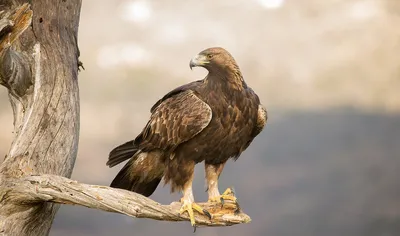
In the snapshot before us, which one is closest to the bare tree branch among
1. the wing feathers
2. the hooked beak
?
the wing feathers

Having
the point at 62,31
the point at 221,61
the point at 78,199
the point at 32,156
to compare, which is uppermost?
the point at 62,31

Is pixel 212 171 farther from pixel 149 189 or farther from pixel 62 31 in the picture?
pixel 62 31

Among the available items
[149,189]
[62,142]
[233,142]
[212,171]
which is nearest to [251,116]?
[233,142]

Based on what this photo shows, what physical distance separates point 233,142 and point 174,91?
63cm

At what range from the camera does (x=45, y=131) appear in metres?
4.89

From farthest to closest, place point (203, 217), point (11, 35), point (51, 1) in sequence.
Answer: point (51, 1) < point (203, 217) < point (11, 35)

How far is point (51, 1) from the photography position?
5168mm

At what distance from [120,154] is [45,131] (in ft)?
2.05

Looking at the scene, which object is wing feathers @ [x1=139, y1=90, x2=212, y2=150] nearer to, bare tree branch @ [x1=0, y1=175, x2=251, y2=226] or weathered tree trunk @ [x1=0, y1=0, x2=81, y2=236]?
bare tree branch @ [x1=0, y1=175, x2=251, y2=226]

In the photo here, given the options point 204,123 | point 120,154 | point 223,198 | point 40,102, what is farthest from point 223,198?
point 40,102

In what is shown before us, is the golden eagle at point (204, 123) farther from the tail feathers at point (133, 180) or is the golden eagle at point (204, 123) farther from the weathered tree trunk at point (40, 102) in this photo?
the weathered tree trunk at point (40, 102)

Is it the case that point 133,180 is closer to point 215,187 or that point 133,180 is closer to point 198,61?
point 215,187

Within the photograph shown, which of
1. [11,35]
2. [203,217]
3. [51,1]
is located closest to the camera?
[11,35]

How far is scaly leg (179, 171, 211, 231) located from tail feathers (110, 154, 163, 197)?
509 mm
